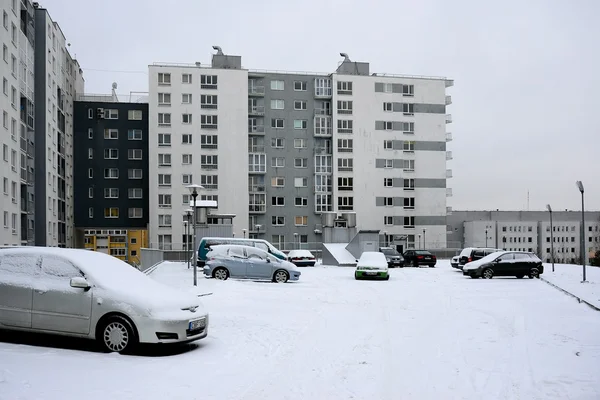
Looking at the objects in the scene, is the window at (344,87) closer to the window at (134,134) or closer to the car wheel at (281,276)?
the window at (134,134)

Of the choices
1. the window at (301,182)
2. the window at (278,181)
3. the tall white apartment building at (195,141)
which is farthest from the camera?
the window at (301,182)

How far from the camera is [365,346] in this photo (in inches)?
437

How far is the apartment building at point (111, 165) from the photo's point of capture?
74.9 metres

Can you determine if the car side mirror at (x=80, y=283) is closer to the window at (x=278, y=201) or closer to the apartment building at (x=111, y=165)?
the window at (x=278, y=201)

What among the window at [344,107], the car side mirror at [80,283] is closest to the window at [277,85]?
the window at [344,107]

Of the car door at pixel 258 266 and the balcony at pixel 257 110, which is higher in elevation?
the balcony at pixel 257 110

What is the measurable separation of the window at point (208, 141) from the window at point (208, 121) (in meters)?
1.16

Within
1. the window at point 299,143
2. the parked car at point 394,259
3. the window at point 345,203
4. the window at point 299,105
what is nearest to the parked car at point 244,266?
the parked car at point 394,259

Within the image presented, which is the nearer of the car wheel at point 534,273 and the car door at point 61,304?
the car door at point 61,304

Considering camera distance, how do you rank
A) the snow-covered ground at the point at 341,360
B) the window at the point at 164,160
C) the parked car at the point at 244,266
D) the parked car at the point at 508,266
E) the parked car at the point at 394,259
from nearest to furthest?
1. the snow-covered ground at the point at 341,360
2. the parked car at the point at 244,266
3. the parked car at the point at 508,266
4. the parked car at the point at 394,259
5. the window at the point at 164,160

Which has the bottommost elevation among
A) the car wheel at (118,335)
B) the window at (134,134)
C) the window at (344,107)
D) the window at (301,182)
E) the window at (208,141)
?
the car wheel at (118,335)

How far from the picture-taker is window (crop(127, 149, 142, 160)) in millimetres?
76019

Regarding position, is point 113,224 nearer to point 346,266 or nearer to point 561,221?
point 346,266

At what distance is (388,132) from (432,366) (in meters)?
70.3
